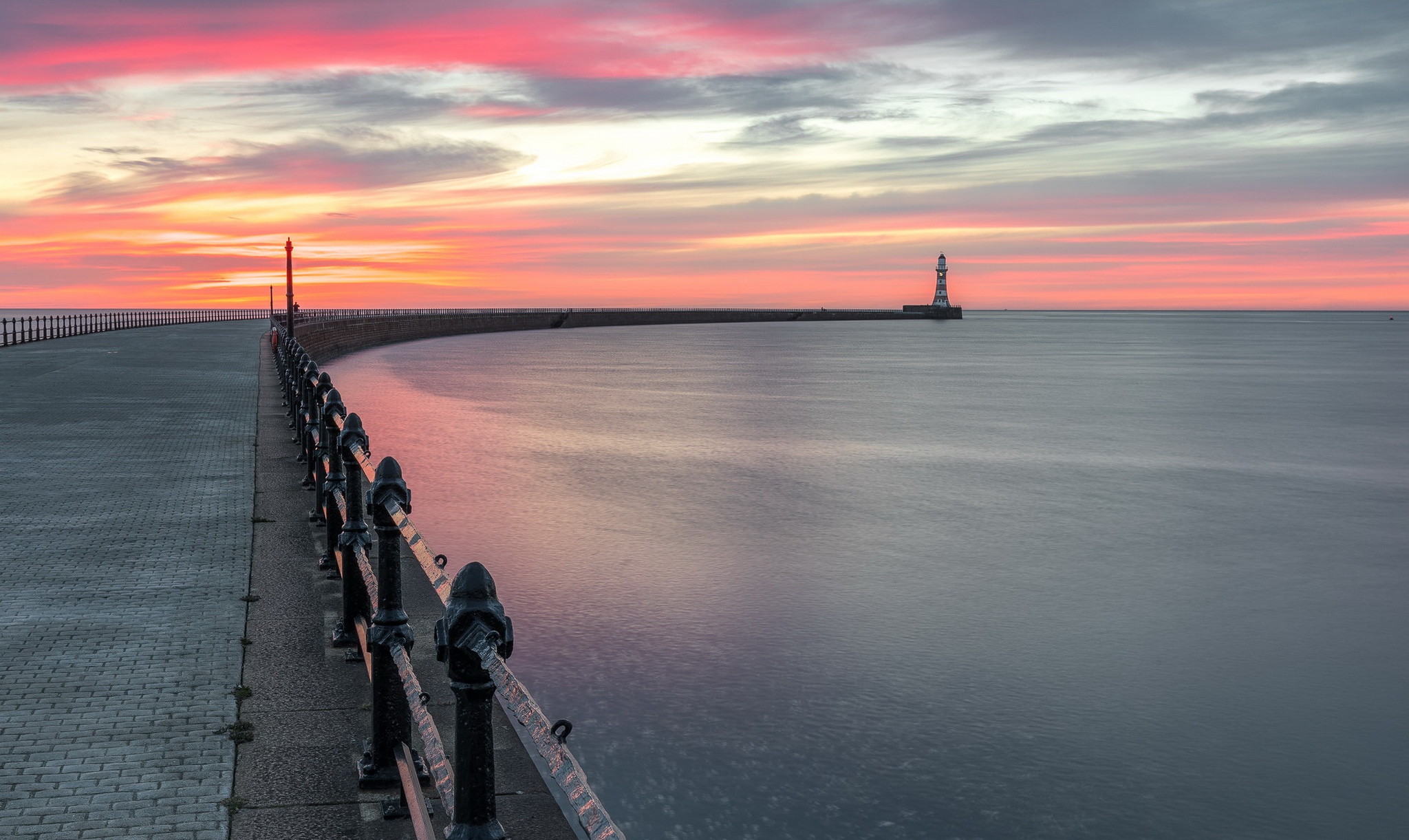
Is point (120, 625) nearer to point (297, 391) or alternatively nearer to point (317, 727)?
point (317, 727)

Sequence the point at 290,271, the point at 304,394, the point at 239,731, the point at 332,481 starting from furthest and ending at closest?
1. the point at 290,271
2. the point at 304,394
3. the point at 332,481
4. the point at 239,731

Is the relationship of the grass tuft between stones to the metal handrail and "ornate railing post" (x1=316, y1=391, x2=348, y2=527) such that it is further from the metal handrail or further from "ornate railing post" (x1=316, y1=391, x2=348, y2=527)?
the metal handrail

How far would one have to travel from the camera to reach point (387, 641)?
4934mm

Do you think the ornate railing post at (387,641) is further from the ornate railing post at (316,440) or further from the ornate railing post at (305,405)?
the ornate railing post at (305,405)

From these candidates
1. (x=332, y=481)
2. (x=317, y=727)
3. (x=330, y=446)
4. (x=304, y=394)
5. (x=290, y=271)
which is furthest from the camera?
(x=290, y=271)

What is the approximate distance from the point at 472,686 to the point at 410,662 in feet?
11.4

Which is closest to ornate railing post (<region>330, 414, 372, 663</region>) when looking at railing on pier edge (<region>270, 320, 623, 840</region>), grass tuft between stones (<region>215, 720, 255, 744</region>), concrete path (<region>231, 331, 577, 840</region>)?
railing on pier edge (<region>270, 320, 623, 840</region>)

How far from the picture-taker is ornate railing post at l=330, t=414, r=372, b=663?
6.40m

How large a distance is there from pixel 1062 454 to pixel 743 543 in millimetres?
14625

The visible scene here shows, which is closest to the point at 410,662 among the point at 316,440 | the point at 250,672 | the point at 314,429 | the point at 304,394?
the point at 250,672

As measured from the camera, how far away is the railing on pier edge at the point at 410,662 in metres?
2.79

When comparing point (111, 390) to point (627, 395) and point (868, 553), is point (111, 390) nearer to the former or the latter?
point (868, 553)

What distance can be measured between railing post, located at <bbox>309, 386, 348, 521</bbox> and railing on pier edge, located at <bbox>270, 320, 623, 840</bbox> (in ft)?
0.05

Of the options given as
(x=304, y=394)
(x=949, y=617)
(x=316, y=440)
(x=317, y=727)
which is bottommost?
(x=949, y=617)
